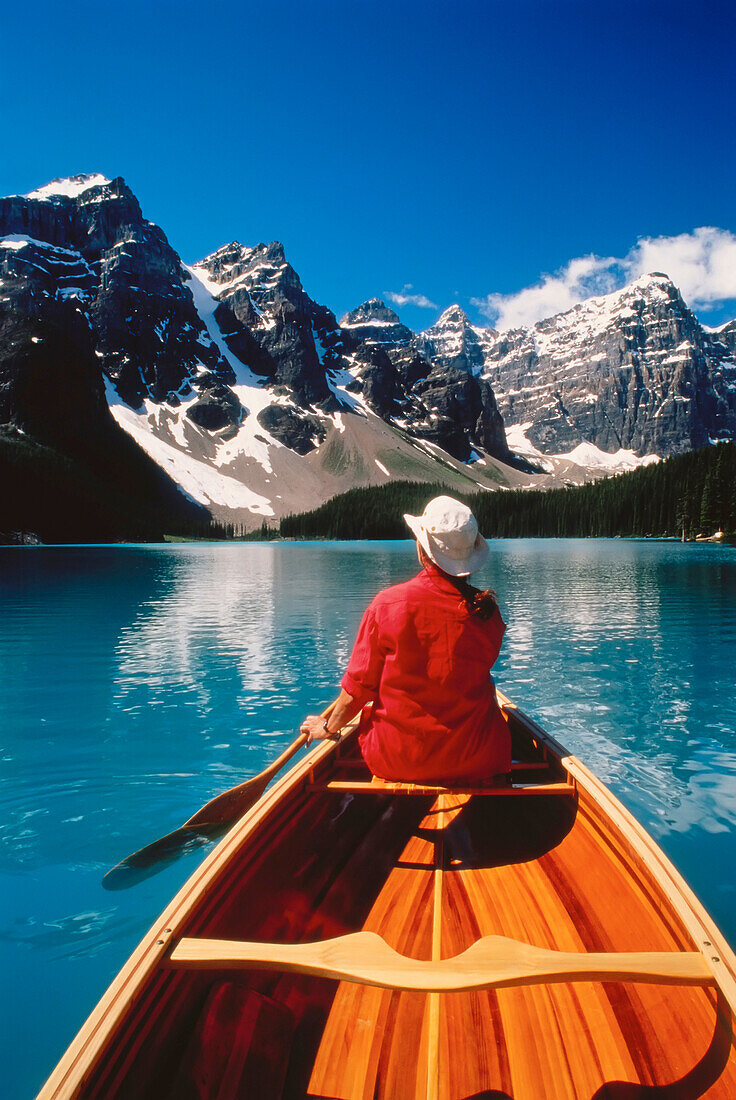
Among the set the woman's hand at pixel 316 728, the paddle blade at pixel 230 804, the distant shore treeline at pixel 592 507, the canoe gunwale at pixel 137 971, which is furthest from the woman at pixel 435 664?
the distant shore treeline at pixel 592 507

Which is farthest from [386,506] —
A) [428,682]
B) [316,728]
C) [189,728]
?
[428,682]

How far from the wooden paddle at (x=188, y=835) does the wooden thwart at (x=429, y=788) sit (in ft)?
3.72

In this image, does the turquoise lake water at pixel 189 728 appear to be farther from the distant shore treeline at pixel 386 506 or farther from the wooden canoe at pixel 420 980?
the distant shore treeline at pixel 386 506

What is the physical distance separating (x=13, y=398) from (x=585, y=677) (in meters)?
192

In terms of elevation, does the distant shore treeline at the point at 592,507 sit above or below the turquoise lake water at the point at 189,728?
above

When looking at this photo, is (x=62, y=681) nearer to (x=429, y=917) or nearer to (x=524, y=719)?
(x=524, y=719)

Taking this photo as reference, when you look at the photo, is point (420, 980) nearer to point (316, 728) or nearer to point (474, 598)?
point (474, 598)

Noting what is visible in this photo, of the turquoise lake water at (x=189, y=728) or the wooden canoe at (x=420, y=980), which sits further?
the turquoise lake water at (x=189, y=728)

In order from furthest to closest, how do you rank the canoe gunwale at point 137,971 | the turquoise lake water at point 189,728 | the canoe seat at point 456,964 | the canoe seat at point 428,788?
1. the turquoise lake water at point 189,728
2. the canoe seat at point 428,788
3. the canoe seat at point 456,964
4. the canoe gunwale at point 137,971

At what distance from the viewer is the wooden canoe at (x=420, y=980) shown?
267 centimetres

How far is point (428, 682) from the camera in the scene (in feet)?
14.9

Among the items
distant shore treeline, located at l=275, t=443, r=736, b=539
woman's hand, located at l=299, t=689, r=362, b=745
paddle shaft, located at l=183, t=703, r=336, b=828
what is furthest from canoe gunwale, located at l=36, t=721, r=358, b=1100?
distant shore treeline, located at l=275, t=443, r=736, b=539

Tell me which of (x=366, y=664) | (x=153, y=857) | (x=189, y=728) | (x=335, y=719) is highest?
(x=366, y=664)

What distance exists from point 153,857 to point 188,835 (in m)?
0.42
